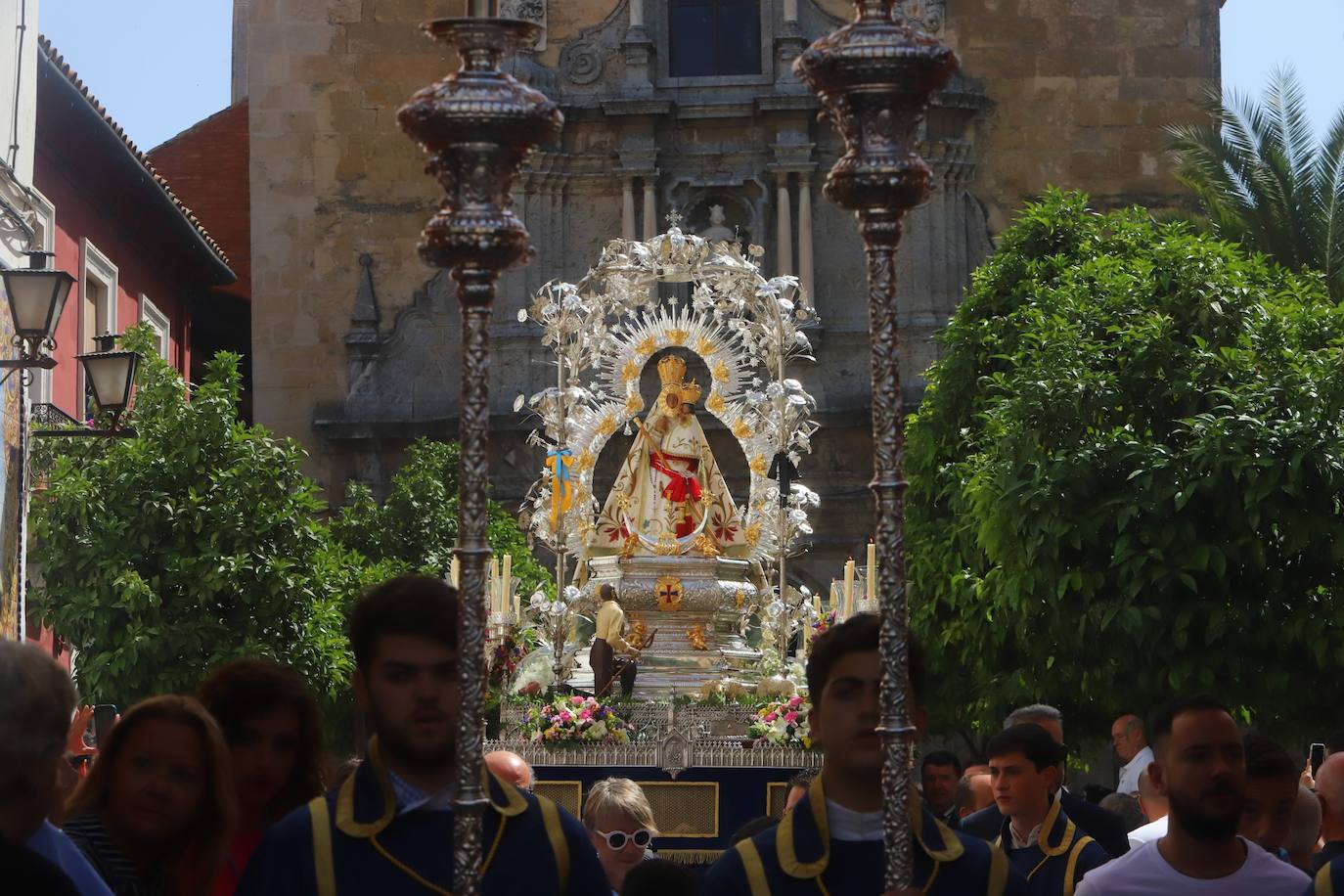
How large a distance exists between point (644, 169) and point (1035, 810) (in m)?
22.9

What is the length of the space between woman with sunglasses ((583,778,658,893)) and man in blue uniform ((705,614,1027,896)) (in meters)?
3.67

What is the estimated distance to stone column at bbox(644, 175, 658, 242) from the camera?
29672 mm

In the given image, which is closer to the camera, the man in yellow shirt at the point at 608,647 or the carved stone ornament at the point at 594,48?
the man in yellow shirt at the point at 608,647

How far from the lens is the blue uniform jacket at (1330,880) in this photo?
16.3 feet

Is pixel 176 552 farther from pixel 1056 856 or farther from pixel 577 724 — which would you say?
pixel 1056 856

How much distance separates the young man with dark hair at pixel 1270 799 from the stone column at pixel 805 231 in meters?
22.4

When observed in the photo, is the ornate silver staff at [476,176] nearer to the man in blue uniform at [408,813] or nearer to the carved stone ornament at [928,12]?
the man in blue uniform at [408,813]

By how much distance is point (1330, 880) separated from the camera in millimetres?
5000

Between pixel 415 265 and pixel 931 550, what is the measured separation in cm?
1214

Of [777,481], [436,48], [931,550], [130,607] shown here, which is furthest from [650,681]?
[436,48]

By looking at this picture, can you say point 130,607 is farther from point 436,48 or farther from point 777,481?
point 436,48

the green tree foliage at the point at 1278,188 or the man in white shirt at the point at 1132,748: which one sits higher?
the green tree foliage at the point at 1278,188

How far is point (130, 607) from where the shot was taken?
2027 centimetres

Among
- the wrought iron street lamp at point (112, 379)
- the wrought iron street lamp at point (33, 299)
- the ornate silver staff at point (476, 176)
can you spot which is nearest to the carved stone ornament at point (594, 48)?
the wrought iron street lamp at point (112, 379)
